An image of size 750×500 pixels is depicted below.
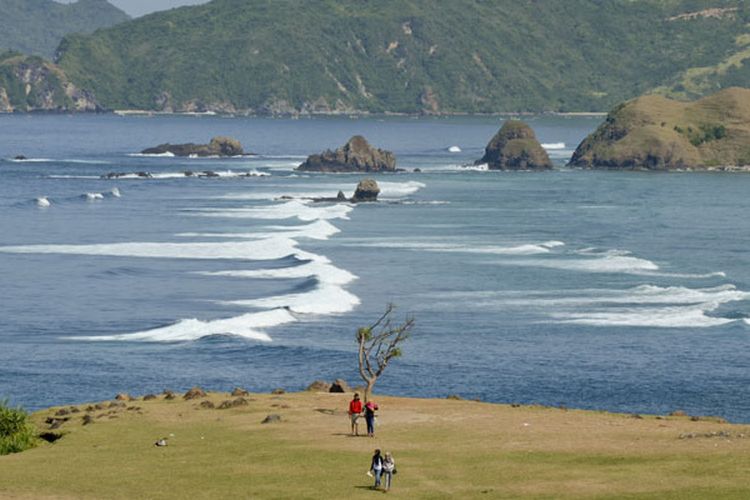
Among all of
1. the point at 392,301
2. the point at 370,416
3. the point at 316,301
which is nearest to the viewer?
the point at 370,416

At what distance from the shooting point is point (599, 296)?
9788 cm

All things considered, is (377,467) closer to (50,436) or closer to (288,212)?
(50,436)

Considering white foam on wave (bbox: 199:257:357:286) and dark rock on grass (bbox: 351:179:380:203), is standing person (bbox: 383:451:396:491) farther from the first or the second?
dark rock on grass (bbox: 351:179:380:203)

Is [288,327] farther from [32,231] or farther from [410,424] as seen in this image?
[32,231]

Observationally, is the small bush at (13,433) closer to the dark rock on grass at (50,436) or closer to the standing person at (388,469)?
the dark rock on grass at (50,436)

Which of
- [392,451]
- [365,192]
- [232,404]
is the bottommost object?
[232,404]

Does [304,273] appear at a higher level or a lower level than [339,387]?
lower

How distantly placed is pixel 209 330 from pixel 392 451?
35.4 metres

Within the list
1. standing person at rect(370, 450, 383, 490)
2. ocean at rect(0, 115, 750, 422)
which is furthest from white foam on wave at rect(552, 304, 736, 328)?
standing person at rect(370, 450, 383, 490)

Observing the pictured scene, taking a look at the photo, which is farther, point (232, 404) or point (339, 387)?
point (339, 387)

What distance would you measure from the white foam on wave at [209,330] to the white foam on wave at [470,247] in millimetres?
35374

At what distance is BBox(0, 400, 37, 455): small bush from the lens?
182 ft

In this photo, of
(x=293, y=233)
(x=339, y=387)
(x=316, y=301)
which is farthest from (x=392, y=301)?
(x=293, y=233)

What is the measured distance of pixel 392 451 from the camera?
5278 cm
